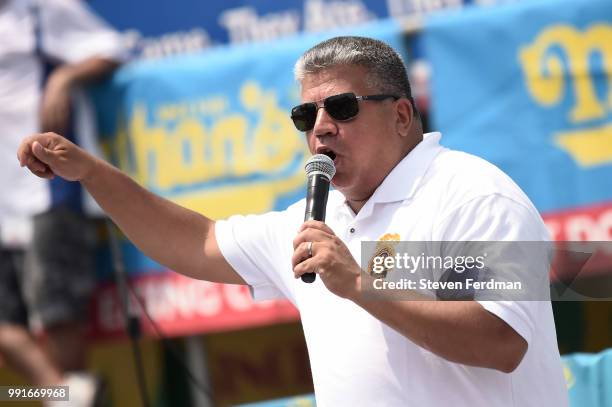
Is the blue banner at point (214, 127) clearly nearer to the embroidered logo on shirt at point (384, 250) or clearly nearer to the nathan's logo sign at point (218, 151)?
the nathan's logo sign at point (218, 151)

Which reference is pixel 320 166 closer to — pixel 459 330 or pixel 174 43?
pixel 459 330

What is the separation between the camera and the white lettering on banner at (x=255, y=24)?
658 centimetres

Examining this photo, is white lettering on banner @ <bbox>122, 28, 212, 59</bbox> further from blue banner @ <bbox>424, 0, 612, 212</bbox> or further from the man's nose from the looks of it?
the man's nose

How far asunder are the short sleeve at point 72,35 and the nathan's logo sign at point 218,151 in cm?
42

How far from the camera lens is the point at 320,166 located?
2.91 m

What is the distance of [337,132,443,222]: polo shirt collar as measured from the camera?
116 inches

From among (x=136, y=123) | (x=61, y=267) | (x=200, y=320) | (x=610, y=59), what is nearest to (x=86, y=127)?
(x=136, y=123)

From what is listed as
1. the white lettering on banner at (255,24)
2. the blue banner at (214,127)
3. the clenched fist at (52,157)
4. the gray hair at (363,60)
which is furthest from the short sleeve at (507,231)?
the white lettering on banner at (255,24)

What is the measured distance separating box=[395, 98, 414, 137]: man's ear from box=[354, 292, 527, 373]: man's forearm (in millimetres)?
706

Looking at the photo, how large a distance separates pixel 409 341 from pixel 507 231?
0.37 meters

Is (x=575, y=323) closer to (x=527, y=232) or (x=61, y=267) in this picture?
(x=61, y=267)

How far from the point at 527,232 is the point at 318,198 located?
516 millimetres

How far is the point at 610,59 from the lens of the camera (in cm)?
516

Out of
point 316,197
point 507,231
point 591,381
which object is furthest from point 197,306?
point 507,231
